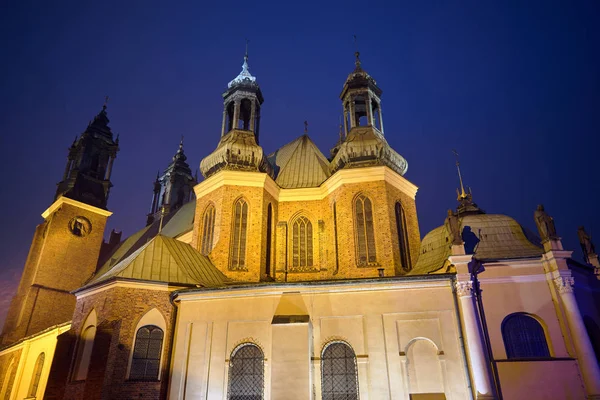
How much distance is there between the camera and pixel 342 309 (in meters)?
13.9

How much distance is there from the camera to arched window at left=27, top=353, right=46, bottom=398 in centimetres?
2183

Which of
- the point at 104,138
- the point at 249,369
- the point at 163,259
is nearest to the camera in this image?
the point at 249,369

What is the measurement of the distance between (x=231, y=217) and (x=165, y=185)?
84.4 feet

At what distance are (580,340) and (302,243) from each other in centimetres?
1198

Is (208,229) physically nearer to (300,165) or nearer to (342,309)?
(300,165)

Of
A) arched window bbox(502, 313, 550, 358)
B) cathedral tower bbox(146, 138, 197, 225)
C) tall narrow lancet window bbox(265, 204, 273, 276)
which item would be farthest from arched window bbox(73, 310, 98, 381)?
cathedral tower bbox(146, 138, 197, 225)

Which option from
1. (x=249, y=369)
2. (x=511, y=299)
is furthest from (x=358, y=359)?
(x=511, y=299)

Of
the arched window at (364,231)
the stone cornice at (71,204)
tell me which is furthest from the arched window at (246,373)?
the stone cornice at (71,204)

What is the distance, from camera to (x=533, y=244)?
15891 millimetres

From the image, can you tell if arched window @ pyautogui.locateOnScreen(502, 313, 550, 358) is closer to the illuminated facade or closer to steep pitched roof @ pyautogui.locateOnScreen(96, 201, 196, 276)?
the illuminated facade

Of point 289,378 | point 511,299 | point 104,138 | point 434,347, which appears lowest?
point 289,378

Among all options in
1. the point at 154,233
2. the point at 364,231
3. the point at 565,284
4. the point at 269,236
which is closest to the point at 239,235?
the point at 269,236

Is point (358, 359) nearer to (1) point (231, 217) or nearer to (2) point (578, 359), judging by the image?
(2) point (578, 359)

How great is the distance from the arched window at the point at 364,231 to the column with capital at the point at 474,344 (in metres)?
5.95
